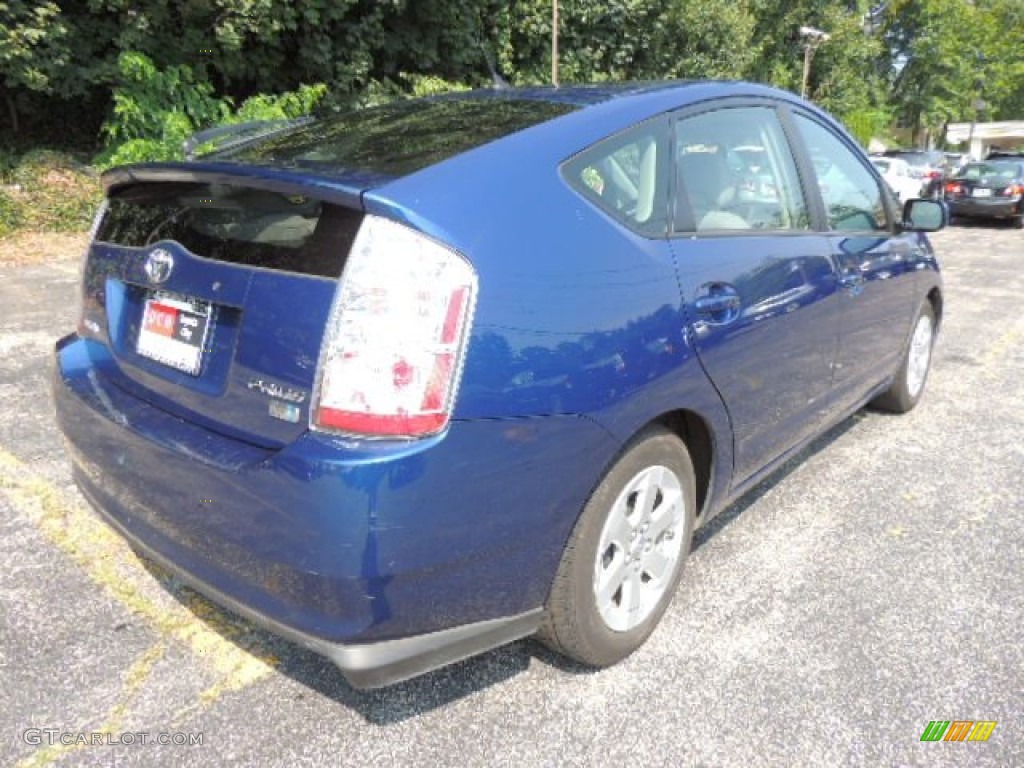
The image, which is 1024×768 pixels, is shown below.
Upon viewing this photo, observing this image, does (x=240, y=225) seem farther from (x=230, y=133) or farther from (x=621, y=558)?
(x=230, y=133)

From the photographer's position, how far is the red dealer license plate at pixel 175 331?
6.34ft

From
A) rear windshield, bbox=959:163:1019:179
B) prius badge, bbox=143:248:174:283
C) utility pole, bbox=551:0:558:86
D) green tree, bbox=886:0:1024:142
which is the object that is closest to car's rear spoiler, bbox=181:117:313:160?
prius badge, bbox=143:248:174:283

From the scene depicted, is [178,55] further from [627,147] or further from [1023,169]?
[1023,169]

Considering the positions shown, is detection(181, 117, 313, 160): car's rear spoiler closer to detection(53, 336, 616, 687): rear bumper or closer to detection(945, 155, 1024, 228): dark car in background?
detection(53, 336, 616, 687): rear bumper

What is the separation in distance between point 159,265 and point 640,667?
5.76 ft

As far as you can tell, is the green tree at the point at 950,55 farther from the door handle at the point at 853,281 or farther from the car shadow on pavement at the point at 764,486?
the door handle at the point at 853,281

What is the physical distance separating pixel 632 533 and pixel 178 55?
37.0 ft

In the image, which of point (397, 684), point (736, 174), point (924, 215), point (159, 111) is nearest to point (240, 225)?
point (397, 684)

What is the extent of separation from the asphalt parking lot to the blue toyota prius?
0.81 feet

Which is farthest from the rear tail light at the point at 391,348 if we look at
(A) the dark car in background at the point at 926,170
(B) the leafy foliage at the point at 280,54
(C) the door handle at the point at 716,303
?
(A) the dark car in background at the point at 926,170

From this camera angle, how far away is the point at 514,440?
1.76 m

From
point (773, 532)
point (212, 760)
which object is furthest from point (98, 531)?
point (773, 532)

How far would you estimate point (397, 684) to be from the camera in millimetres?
2254

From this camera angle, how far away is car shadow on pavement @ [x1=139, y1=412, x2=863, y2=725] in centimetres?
216
